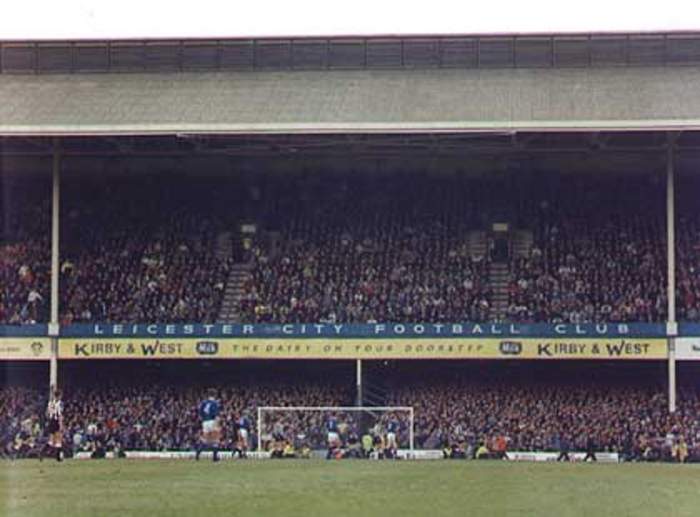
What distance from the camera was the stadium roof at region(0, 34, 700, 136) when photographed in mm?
42781

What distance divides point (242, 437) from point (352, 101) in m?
10.4

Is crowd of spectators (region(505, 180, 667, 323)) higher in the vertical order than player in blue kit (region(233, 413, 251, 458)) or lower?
higher

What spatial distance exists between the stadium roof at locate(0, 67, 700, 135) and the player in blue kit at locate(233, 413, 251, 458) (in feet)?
24.5

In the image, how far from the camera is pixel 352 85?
47938 millimetres

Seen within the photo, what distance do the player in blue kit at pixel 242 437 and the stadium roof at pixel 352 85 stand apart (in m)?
7.44

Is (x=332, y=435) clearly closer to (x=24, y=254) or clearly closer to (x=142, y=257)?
(x=142, y=257)

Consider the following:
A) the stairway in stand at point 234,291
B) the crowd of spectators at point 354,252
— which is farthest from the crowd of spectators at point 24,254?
the stairway in stand at point 234,291

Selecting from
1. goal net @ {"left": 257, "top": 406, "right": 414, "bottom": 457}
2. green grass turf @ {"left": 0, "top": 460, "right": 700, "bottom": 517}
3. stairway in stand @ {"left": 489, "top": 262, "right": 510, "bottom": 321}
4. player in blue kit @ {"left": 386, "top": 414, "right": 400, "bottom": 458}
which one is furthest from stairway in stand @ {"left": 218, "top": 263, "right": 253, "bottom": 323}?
green grass turf @ {"left": 0, "top": 460, "right": 700, "bottom": 517}

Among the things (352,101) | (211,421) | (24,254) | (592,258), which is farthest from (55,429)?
(592,258)

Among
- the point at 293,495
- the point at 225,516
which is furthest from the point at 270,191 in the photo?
the point at 225,516

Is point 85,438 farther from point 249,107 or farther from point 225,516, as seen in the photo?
point 225,516

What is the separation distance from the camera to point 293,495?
81.4 ft

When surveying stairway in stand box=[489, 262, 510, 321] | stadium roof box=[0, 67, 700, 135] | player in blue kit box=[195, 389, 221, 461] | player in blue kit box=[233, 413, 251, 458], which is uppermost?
stadium roof box=[0, 67, 700, 135]

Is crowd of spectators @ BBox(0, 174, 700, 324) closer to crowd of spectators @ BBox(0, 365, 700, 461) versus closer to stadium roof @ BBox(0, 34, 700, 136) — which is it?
crowd of spectators @ BBox(0, 365, 700, 461)
